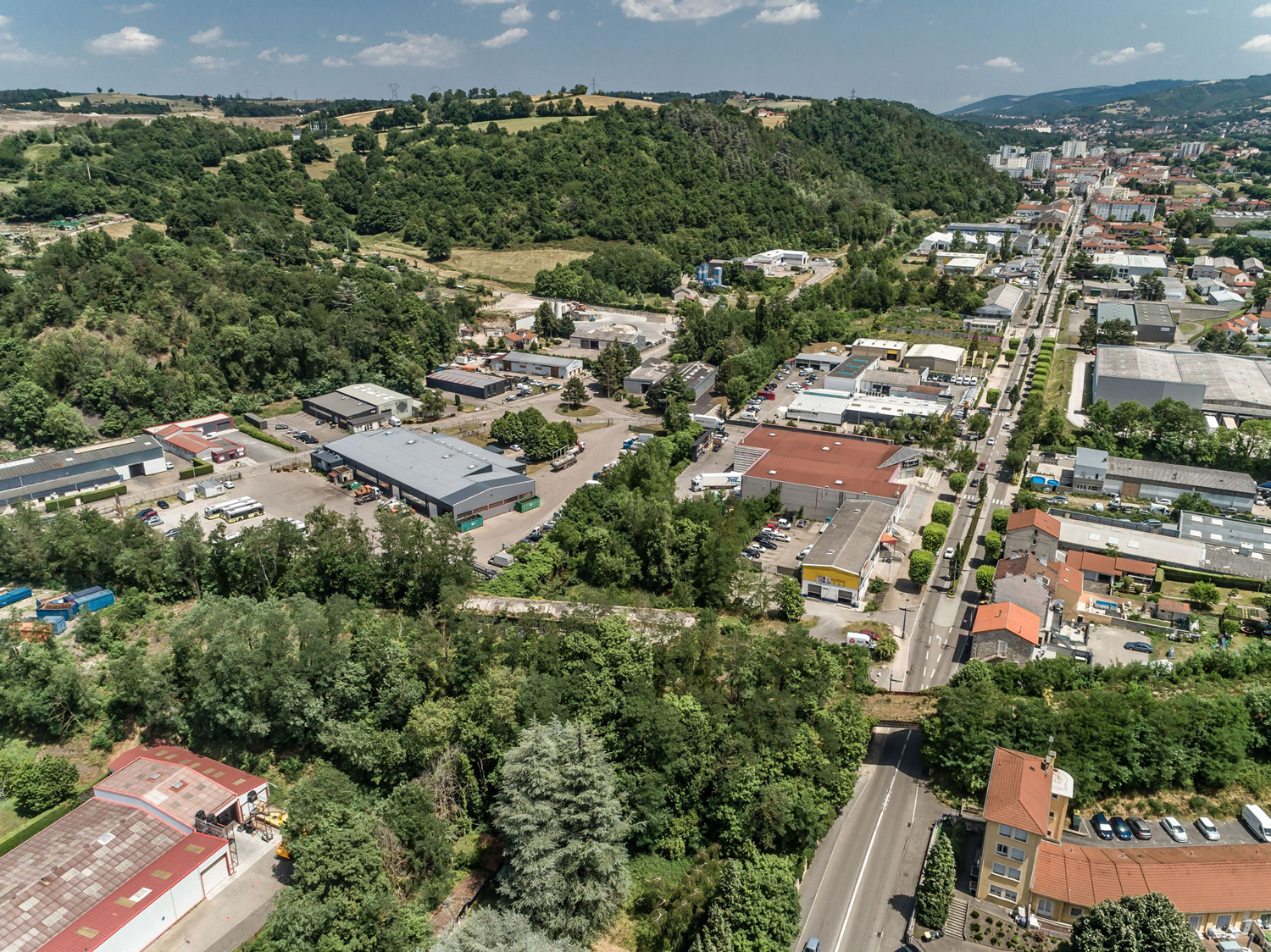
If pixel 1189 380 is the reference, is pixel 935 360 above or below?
above

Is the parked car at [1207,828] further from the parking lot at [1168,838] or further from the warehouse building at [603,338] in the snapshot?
the warehouse building at [603,338]

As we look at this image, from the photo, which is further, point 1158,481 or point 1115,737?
point 1158,481

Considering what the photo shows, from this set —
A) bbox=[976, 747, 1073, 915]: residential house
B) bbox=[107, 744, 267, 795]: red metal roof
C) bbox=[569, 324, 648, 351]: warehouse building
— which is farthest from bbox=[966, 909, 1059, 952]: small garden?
bbox=[569, 324, 648, 351]: warehouse building

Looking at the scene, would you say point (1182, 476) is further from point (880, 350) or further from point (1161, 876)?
point (1161, 876)

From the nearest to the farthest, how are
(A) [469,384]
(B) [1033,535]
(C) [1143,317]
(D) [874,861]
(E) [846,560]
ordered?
(D) [874,861] < (E) [846,560] < (B) [1033,535] < (A) [469,384] < (C) [1143,317]

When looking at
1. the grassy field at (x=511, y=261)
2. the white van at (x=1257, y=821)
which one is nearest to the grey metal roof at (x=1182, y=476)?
the white van at (x=1257, y=821)

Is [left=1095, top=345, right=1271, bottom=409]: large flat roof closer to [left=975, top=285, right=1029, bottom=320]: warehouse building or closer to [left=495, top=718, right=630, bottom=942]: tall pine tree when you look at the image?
[left=975, top=285, right=1029, bottom=320]: warehouse building

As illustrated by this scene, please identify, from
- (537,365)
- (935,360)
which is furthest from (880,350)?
(537,365)
